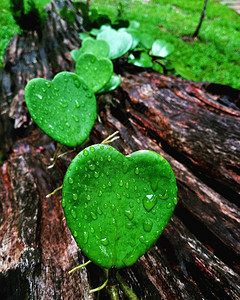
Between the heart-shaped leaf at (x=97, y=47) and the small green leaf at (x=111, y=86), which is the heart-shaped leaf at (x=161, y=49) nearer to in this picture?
the heart-shaped leaf at (x=97, y=47)

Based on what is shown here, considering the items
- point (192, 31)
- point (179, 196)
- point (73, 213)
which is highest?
point (73, 213)

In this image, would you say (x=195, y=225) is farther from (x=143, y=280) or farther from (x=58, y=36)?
(x=58, y=36)

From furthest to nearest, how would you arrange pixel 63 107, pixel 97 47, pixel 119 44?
pixel 119 44
pixel 97 47
pixel 63 107

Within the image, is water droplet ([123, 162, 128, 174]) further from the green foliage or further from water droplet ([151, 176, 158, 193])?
the green foliage

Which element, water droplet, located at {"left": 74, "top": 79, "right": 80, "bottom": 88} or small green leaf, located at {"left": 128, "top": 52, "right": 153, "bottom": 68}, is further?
small green leaf, located at {"left": 128, "top": 52, "right": 153, "bottom": 68}

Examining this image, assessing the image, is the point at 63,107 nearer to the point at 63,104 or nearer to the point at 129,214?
the point at 63,104

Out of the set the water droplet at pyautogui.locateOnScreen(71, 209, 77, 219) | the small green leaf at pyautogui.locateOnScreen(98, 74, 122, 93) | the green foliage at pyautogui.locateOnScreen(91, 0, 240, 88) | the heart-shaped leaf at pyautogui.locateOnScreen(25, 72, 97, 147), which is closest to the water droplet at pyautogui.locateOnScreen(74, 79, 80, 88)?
the heart-shaped leaf at pyautogui.locateOnScreen(25, 72, 97, 147)

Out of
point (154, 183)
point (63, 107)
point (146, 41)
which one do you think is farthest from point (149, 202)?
point (146, 41)
